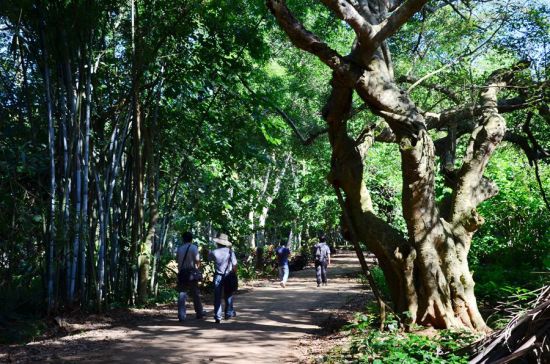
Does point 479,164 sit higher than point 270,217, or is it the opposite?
point 270,217

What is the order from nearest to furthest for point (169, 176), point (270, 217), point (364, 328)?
point (364, 328) → point (169, 176) → point (270, 217)

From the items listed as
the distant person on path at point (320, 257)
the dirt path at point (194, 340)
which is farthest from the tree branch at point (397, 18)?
the distant person on path at point (320, 257)

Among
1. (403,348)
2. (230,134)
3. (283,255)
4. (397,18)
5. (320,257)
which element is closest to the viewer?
(403,348)

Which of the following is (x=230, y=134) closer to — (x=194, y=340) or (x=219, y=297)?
(x=219, y=297)

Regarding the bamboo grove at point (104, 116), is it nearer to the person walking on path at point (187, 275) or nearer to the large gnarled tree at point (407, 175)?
the person walking on path at point (187, 275)

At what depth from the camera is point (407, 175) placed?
817cm

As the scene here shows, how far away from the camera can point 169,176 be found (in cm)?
1597

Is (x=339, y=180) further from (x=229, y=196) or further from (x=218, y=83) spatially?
(x=229, y=196)

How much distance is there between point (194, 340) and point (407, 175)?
392 centimetres

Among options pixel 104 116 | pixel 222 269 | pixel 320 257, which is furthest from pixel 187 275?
pixel 320 257

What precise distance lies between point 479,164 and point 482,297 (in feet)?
12.3

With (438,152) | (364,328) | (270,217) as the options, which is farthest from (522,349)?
(270,217)

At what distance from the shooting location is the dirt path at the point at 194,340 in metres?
7.18

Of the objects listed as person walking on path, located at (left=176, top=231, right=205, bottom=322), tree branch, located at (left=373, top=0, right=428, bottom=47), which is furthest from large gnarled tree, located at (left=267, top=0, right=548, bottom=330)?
person walking on path, located at (left=176, top=231, right=205, bottom=322)
